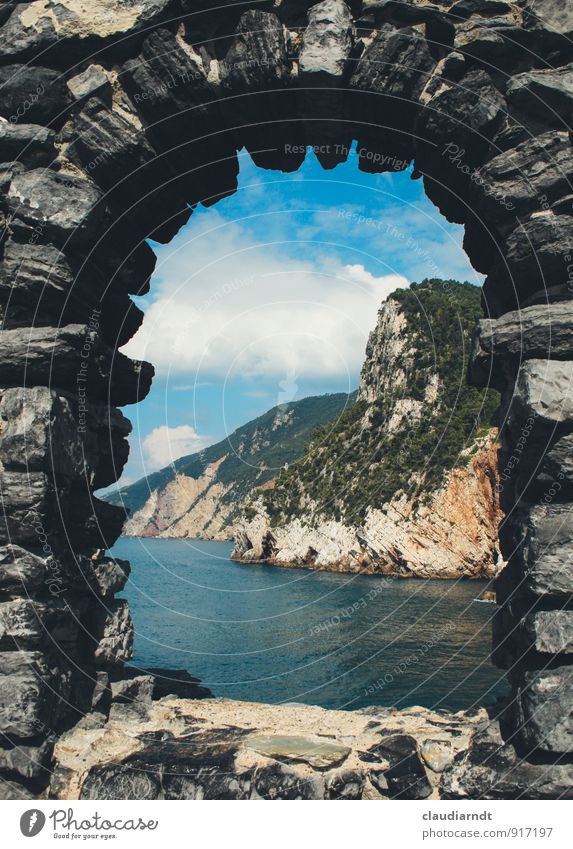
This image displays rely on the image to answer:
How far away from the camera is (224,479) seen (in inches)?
6220

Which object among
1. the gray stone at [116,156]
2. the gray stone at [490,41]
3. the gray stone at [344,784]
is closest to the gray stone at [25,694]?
the gray stone at [344,784]

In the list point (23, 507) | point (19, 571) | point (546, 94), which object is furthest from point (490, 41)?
point (19, 571)

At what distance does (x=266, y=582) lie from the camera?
1984 inches

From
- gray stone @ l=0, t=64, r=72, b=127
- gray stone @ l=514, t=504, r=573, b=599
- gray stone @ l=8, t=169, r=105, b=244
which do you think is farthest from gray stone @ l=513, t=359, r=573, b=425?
gray stone @ l=0, t=64, r=72, b=127

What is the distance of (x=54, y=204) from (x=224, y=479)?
507ft

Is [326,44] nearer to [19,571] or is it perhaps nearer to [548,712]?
[19,571]

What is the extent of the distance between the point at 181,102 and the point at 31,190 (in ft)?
5.02

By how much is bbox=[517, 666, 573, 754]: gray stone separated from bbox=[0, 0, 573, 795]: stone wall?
63 millimetres

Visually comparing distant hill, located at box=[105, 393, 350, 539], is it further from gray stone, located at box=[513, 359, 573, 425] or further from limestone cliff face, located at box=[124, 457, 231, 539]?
gray stone, located at box=[513, 359, 573, 425]

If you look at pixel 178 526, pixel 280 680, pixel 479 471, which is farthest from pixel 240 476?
pixel 280 680

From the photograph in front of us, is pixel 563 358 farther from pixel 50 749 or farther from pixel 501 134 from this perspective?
pixel 50 749

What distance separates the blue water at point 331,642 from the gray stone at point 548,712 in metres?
1.87

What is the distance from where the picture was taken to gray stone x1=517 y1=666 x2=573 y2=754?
12.7ft
